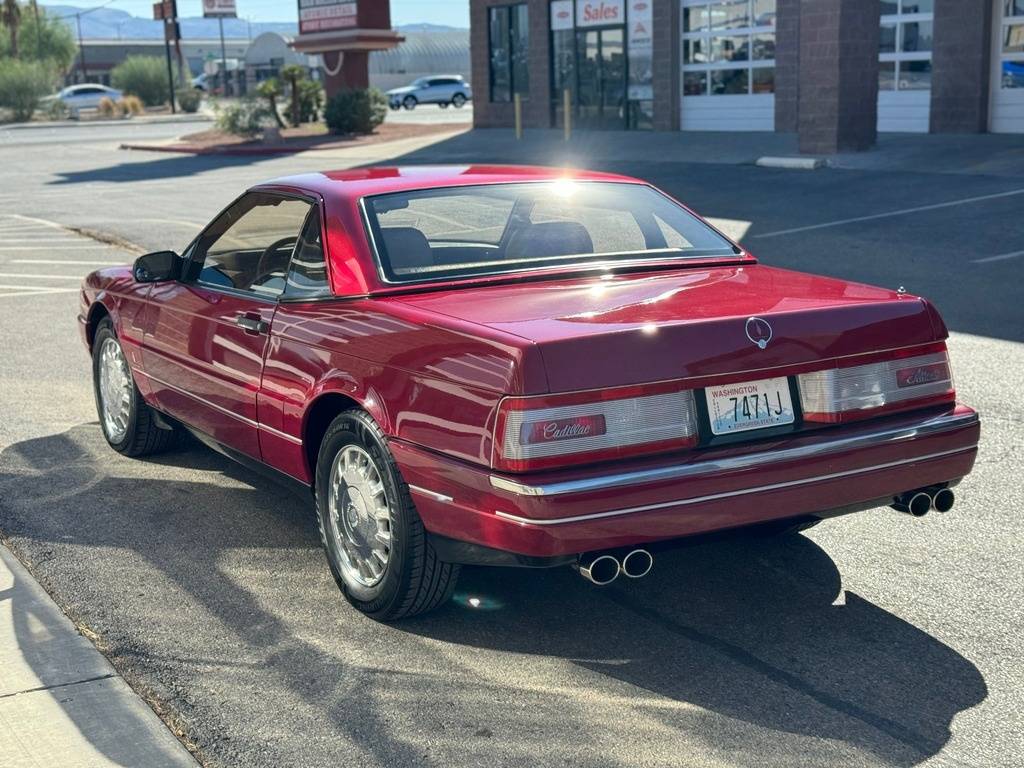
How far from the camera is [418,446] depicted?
4281mm

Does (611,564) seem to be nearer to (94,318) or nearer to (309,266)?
(309,266)

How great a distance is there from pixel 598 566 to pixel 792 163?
19326mm

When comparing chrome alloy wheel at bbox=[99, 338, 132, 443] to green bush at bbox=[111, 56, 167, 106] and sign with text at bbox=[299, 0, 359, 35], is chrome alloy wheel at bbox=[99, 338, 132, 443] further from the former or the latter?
green bush at bbox=[111, 56, 167, 106]

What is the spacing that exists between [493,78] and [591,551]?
115ft

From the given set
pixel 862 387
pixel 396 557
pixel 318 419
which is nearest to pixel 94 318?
pixel 318 419

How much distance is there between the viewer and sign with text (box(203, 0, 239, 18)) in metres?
95.6

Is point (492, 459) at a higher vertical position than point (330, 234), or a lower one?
lower

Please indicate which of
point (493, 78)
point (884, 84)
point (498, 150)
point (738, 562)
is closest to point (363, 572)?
point (738, 562)

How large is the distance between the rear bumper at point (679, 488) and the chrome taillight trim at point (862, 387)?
7 centimetres

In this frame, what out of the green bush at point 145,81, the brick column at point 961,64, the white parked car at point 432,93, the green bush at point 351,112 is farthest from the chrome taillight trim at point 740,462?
the green bush at point 145,81

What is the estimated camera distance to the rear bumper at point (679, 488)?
3953 mm

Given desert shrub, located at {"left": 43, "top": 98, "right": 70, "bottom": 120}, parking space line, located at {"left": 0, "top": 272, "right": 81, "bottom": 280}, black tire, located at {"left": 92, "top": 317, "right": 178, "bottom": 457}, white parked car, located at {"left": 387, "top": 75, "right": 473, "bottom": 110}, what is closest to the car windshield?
black tire, located at {"left": 92, "top": 317, "right": 178, "bottom": 457}

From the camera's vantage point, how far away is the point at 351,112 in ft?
125

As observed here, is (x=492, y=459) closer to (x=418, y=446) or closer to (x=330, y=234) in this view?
(x=418, y=446)
